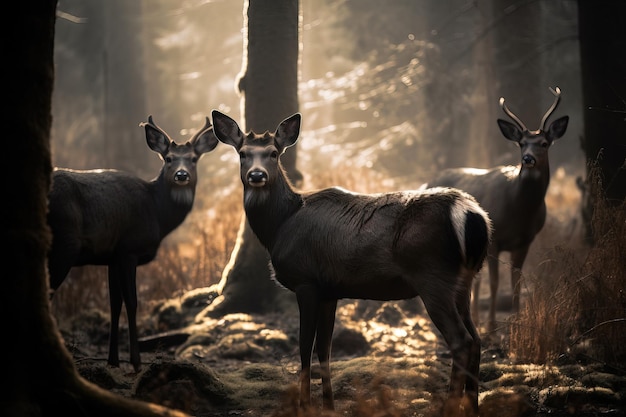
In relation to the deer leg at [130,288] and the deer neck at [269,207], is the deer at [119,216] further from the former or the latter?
the deer neck at [269,207]

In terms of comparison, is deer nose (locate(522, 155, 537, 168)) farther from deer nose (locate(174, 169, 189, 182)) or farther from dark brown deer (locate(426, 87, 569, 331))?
deer nose (locate(174, 169, 189, 182))

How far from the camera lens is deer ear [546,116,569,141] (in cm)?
1008

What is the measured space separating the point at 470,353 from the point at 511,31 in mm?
13095

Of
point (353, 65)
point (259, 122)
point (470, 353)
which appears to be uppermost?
point (353, 65)

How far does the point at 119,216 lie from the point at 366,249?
3.56 meters

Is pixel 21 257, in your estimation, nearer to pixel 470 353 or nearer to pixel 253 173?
pixel 253 173

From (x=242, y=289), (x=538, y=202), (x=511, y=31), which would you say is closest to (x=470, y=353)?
(x=538, y=202)

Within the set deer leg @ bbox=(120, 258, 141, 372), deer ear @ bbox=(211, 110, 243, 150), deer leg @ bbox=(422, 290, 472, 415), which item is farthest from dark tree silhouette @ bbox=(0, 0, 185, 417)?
deer leg @ bbox=(120, 258, 141, 372)

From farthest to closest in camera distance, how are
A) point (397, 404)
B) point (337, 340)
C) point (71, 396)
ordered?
point (337, 340) → point (397, 404) → point (71, 396)

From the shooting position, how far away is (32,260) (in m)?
4.82

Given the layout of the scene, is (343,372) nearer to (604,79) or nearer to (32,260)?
(32,260)

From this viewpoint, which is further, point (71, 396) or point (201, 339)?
point (201, 339)

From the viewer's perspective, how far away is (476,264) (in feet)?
20.8

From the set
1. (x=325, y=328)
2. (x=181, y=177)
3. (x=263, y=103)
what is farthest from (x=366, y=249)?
→ (x=263, y=103)
